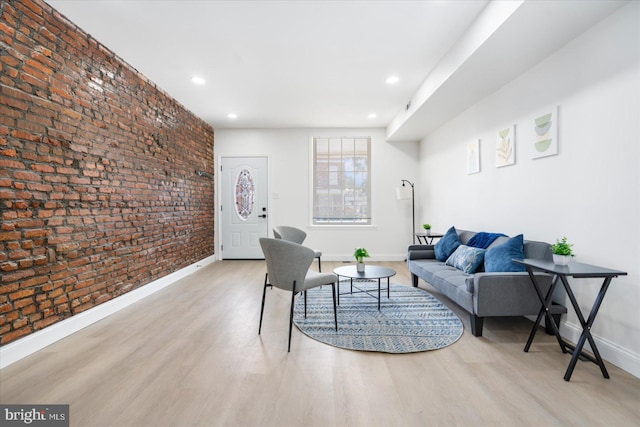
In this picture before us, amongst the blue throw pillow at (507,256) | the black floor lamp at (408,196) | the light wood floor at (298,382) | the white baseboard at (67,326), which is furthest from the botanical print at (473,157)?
the white baseboard at (67,326)

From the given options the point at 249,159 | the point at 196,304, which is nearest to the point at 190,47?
the point at 196,304

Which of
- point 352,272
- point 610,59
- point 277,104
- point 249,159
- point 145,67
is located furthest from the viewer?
point 249,159

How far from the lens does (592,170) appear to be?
2.34 meters

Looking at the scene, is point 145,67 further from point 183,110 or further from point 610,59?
point 610,59

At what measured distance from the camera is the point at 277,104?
16.0 ft

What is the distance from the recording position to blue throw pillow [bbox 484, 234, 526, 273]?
275cm

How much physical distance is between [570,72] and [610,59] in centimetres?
35

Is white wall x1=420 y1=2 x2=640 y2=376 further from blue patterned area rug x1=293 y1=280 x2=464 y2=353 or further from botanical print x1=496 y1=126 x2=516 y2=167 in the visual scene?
blue patterned area rug x1=293 y1=280 x2=464 y2=353

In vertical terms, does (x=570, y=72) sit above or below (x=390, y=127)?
below

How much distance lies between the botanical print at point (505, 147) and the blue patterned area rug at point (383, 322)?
1738 millimetres

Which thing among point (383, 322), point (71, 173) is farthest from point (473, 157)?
point (71, 173)

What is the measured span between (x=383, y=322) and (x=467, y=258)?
120 cm

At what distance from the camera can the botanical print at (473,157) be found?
4012 mm

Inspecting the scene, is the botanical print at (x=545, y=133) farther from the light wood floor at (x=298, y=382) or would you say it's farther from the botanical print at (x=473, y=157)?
the light wood floor at (x=298, y=382)
